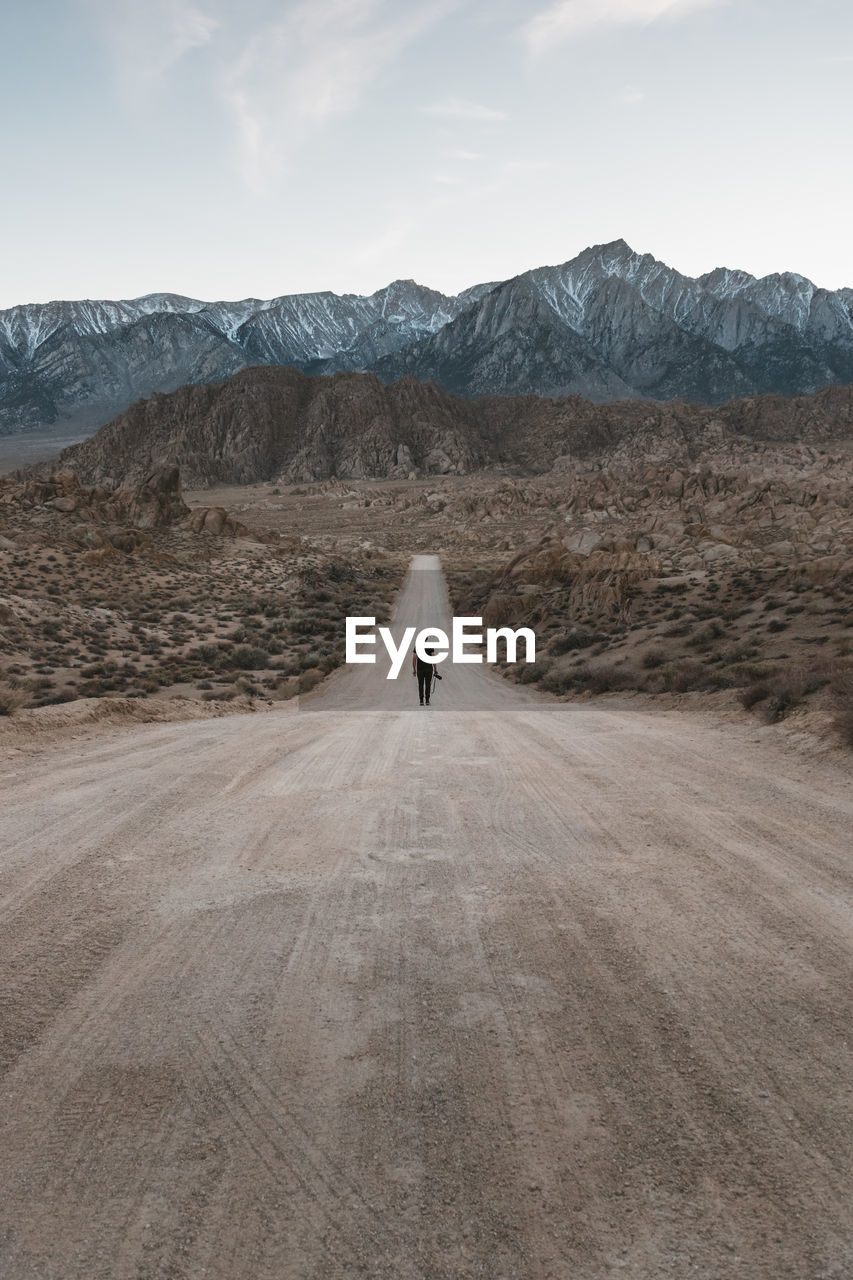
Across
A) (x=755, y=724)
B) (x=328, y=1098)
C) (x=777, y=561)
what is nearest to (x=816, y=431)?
(x=777, y=561)

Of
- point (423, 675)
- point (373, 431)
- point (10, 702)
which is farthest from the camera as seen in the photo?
point (373, 431)

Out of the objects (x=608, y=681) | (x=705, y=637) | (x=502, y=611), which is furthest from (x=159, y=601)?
(x=705, y=637)

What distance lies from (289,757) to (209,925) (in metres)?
4.41

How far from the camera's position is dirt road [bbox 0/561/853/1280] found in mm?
2197

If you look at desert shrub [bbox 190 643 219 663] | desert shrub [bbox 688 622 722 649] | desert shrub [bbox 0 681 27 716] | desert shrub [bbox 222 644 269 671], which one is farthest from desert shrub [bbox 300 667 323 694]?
desert shrub [bbox 688 622 722 649]

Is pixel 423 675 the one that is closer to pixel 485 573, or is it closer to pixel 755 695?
pixel 755 695

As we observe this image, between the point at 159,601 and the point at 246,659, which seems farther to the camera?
the point at 159,601

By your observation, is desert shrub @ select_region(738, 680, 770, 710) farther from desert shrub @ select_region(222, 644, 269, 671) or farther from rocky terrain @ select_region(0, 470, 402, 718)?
desert shrub @ select_region(222, 644, 269, 671)

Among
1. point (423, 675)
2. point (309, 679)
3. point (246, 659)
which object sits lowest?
point (309, 679)

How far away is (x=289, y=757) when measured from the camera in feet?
27.9

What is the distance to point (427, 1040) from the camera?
10.1 feet

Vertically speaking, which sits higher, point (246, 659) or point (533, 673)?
point (246, 659)

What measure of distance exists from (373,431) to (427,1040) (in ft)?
494

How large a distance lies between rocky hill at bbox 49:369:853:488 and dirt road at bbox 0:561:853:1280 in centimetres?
13385
